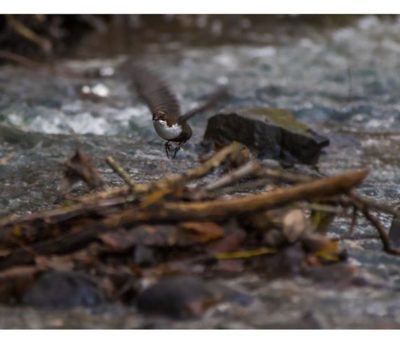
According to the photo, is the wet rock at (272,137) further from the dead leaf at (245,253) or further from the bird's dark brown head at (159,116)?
the dead leaf at (245,253)

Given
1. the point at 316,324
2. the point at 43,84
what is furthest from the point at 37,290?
the point at 43,84

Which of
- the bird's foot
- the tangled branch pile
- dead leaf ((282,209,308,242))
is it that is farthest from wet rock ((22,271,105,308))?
the bird's foot

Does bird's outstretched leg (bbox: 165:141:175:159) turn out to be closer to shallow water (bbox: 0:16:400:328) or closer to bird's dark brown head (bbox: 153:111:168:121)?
shallow water (bbox: 0:16:400:328)

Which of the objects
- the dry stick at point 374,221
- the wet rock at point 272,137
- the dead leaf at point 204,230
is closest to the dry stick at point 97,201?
the dead leaf at point 204,230

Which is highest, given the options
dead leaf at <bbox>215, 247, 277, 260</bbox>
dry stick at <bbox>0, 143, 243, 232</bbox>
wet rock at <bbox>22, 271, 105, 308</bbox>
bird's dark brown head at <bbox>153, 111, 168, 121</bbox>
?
bird's dark brown head at <bbox>153, 111, 168, 121</bbox>

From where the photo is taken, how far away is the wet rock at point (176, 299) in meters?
2.76

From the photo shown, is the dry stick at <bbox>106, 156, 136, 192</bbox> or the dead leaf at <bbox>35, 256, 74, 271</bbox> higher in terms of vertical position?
the dry stick at <bbox>106, 156, 136, 192</bbox>

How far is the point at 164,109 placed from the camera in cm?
535

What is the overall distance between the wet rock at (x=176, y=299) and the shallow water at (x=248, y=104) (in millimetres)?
42

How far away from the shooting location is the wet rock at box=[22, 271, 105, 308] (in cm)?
284

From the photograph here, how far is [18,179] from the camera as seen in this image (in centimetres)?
492

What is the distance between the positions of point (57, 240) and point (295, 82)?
16.9 ft

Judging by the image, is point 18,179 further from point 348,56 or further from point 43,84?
point 348,56

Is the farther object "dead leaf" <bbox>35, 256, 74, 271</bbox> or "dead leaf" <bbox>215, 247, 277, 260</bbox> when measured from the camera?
"dead leaf" <bbox>215, 247, 277, 260</bbox>
